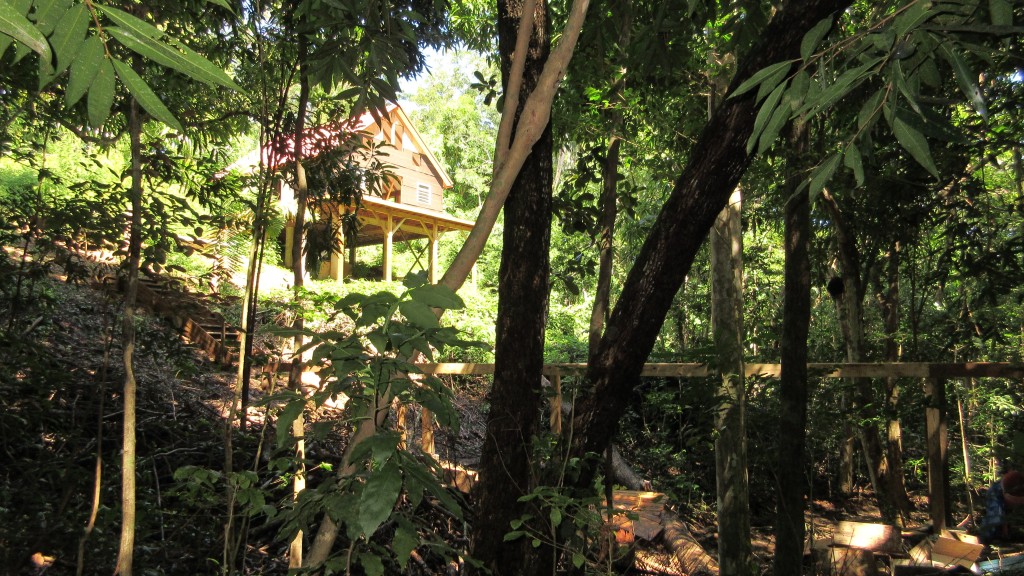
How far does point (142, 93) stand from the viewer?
795 millimetres

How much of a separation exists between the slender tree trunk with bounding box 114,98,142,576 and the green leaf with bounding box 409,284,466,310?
1.62 meters

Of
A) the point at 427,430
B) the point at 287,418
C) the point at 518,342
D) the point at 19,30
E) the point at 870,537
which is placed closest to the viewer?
the point at 19,30

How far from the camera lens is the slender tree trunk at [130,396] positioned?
220 cm

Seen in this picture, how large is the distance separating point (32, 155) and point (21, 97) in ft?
1.10

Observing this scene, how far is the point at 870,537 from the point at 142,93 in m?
4.94

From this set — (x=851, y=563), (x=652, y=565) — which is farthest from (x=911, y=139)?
(x=652, y=565)

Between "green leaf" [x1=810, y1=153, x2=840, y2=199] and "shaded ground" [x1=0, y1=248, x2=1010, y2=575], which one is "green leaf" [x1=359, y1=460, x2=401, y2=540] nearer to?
"shaded ground" [x1=0, y1=248, x2=1010, y2=575]

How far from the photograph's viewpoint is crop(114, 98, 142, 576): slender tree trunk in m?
2.20

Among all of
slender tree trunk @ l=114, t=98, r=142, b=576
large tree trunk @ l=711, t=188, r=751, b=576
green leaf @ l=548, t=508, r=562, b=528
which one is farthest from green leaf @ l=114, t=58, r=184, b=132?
large tree trunk @ l=711, t=188, r=751, b=576

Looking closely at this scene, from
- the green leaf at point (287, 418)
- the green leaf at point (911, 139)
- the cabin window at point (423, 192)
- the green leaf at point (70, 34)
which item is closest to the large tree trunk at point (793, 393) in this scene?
the green leaf at point (911, 139)

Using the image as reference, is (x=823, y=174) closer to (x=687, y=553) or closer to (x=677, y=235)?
(x=677, y=235)

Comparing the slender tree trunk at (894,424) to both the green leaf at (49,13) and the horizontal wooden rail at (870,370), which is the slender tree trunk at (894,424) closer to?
the horizontal wooden rail at (870,370)

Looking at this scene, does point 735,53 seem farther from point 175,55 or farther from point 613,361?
point 175,55

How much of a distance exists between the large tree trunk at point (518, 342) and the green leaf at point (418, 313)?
4.69 ft
